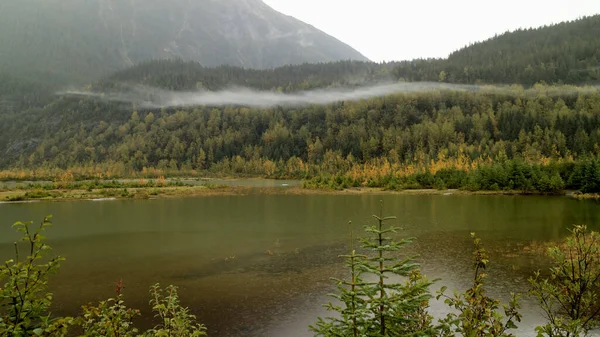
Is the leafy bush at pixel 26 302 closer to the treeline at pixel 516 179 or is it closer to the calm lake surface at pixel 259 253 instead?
the calm lake surface at pixel 259 253

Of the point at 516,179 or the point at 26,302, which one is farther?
the point at 516,179

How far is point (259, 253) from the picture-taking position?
34.0 metres

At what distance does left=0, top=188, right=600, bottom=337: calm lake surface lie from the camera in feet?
67.7

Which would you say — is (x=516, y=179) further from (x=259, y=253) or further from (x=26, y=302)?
(x=26, y=302)

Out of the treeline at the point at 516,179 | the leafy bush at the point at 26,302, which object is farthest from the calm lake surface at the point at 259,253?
the treeline at the point at 516,179

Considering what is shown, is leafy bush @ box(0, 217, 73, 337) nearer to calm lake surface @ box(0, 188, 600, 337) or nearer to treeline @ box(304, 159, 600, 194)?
calm lake surface @ box(0, 188, 600, 337)

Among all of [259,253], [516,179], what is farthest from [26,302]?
[516,179]

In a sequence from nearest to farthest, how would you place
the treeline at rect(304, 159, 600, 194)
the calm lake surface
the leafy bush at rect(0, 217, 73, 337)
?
the leafy bush at rect(0, 217, 73, 337), the calm lake surface, the treeline at rect(304, 159, 600, 194)

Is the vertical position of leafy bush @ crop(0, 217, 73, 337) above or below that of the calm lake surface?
above

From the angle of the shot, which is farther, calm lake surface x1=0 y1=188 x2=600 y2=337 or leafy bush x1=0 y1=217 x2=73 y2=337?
calm lake surface x1=0 y1=188 x2=600 y2=337

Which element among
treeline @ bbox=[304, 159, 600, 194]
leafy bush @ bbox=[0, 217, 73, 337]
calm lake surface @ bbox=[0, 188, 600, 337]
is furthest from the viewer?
treeline @ bbox=[304, 159, 600, 194]

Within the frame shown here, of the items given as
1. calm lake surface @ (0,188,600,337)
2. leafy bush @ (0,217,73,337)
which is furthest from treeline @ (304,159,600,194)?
leafy bush @ (0,217,73,337)

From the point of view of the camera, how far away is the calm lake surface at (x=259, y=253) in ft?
67.7

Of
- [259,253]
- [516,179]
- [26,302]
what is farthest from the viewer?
[516,179]
